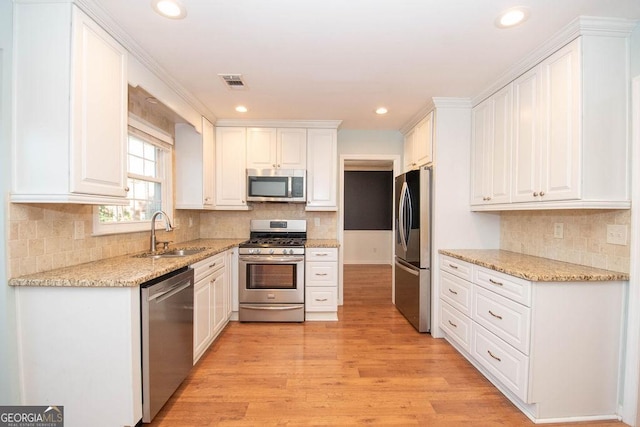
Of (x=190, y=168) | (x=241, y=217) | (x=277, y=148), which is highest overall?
(x=277, y=148)

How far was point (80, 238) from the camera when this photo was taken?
1979mm

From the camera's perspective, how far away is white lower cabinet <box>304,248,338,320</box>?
11.2 ft

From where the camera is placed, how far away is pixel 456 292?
2.66 meters

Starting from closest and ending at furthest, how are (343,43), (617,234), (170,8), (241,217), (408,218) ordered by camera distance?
(170,8), (617,234), (343,43), (408,218), (241,217)

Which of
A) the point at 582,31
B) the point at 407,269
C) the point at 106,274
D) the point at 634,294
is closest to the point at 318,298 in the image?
the point at 407,269

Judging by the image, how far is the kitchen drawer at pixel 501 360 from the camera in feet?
5.99

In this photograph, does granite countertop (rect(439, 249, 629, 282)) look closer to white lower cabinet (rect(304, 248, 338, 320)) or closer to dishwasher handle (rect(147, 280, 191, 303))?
white lower cabinet (rect(304, 248, 338, 320))

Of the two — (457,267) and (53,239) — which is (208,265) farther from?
(457,267)

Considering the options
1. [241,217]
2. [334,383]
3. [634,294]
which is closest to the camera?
[634,294]

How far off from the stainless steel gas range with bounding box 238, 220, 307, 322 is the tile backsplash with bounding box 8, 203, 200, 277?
4.12 ft

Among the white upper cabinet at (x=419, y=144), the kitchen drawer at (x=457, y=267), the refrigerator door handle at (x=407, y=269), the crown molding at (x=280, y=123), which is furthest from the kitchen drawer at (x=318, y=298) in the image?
the crown molding at (x=280, y=123)

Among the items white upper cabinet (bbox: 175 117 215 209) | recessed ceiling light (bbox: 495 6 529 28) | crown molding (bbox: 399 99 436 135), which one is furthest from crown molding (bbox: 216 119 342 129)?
recessed ceiling light (bbox: 495 6 529 28)

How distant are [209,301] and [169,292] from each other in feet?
2.71

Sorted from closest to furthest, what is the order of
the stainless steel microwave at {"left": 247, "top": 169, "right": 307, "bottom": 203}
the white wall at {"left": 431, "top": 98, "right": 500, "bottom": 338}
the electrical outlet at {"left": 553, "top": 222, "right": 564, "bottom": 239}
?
the electrical outlet at {"left": 553, "top": 222, "right": 564, "bottom": 239} → the white wall at {"left": 431, "top": 98, "right": 500, "bottom": 338} → the stainless steel microwave at {"left": 247, "top": 169, "right": 307, "bottom": 203}
